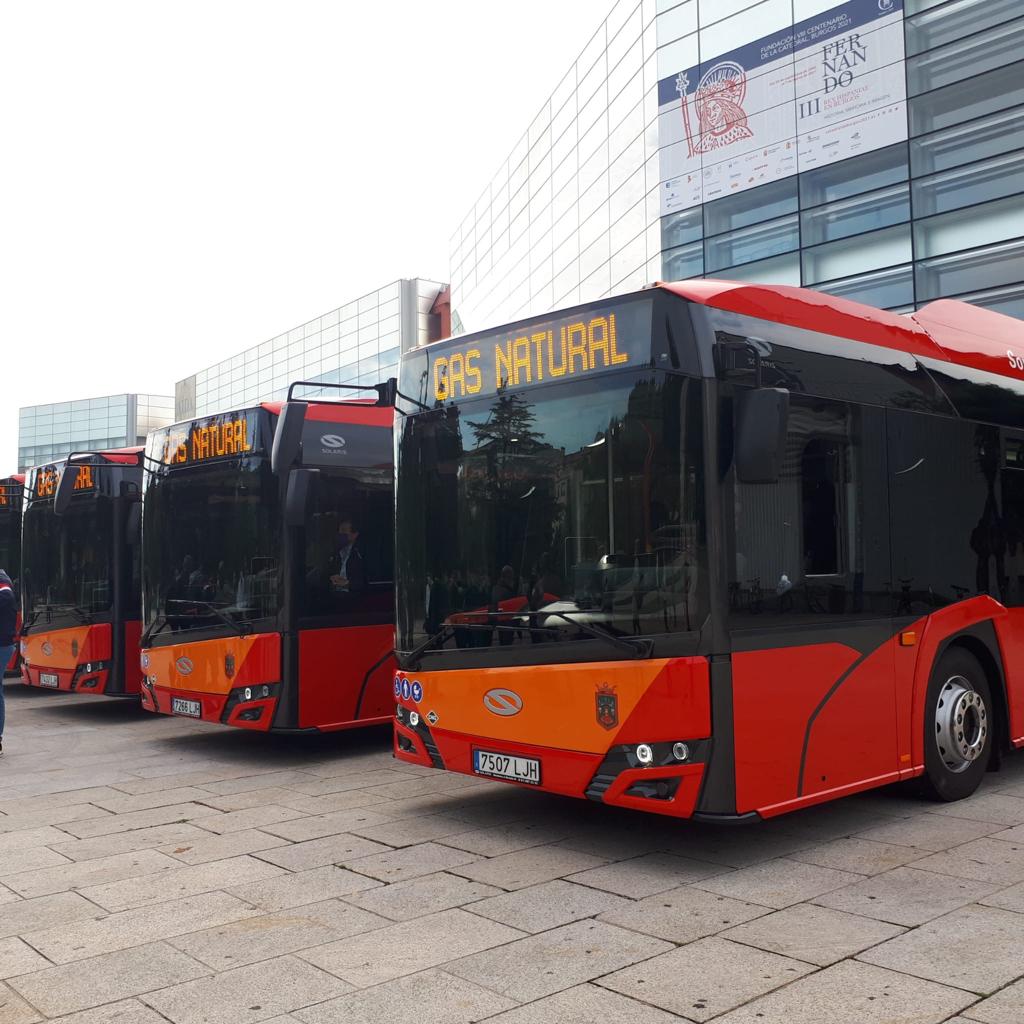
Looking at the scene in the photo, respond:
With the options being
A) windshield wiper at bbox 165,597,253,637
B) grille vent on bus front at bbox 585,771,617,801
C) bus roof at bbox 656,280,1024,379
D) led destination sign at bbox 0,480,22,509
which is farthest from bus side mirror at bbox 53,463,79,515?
bus roof at bbox 656,280,1024,379

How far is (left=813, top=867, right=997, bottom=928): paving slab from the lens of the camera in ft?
15.8

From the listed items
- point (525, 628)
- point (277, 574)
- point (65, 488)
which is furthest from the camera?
point (65, 488)

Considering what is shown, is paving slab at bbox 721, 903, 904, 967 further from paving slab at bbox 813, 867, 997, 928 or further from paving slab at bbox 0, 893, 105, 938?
paving slab at bbox 0, 893, 105, 938

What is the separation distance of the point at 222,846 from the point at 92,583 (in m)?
6.59

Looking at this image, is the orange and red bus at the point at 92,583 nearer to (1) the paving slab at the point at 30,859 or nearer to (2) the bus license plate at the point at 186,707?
(2) the bus license plate at the point at 186,707

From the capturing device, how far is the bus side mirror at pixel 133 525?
12.0 metres

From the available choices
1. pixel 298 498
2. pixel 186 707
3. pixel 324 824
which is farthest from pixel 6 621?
pixel 324 824

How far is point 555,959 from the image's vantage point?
14.1 feet

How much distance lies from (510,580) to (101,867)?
2.66 meters

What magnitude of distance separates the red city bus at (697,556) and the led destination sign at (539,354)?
2 cm

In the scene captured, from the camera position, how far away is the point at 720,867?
565 cm

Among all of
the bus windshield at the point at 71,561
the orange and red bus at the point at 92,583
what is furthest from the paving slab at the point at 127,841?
the bus windshield at the point at 71,561

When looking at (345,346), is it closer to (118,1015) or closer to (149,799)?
(149,799)

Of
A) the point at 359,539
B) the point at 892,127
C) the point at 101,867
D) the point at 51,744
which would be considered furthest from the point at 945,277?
the point at 101,867
